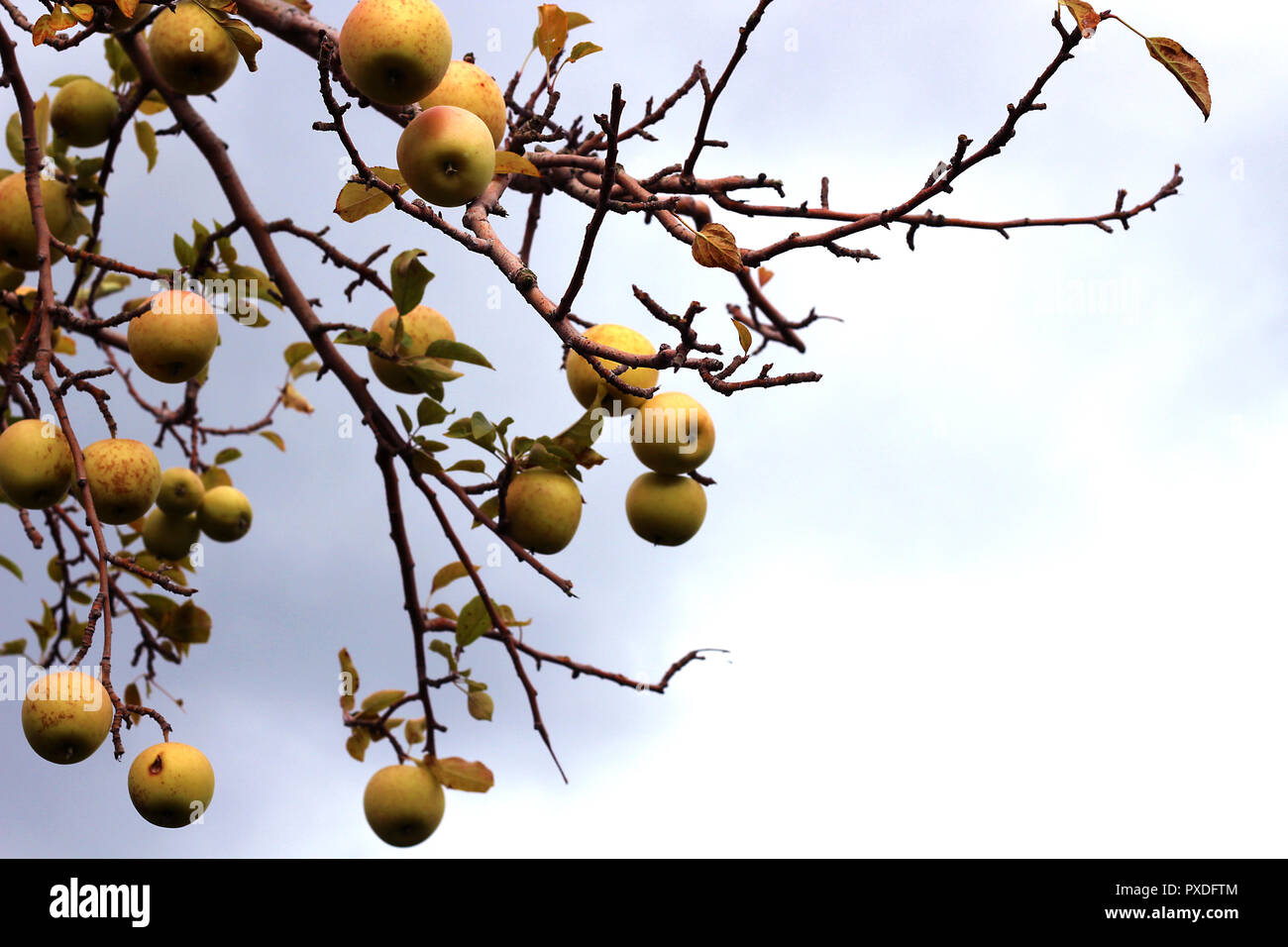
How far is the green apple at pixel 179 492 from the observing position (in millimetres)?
2826

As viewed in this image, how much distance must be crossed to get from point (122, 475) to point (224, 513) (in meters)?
0.83

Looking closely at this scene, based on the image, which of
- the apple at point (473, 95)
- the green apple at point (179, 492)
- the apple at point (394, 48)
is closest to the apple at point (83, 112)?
the green apple at point (179, 492)

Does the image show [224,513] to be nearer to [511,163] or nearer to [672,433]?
[672,433]

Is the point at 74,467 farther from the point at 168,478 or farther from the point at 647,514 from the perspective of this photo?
the point at 647,514

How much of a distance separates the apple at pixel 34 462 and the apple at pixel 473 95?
95cm

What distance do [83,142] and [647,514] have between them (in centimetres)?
215

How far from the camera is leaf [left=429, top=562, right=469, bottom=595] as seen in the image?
8.84ft

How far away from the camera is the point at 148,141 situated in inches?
132

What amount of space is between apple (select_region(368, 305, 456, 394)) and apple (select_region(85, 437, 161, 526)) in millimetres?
521

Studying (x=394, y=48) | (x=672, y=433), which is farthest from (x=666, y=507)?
(x=394, y=48)

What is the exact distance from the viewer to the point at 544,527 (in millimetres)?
2258

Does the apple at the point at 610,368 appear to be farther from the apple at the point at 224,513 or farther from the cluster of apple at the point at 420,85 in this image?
the apple at the point at 224,513

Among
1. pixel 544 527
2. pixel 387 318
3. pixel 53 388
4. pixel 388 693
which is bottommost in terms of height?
pixel 388 693

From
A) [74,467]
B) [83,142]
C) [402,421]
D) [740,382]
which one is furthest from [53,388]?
[83,142]
